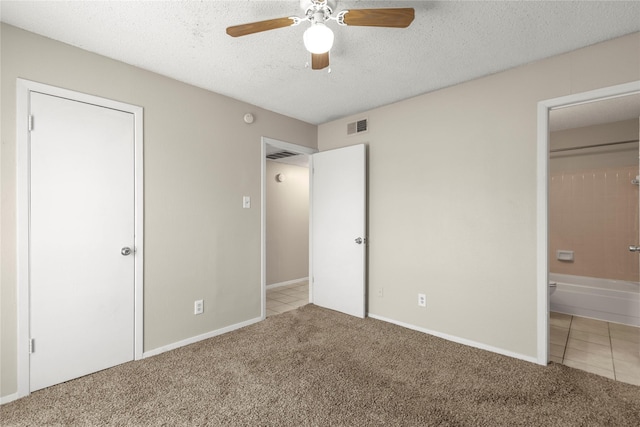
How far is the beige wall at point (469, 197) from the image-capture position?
2416 mm

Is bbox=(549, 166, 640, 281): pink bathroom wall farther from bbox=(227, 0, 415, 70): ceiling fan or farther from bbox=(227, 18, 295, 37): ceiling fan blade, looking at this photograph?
bbox=(227, 18, 295, 37): ceiling fan blade

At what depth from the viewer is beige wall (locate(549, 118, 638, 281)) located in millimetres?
3736

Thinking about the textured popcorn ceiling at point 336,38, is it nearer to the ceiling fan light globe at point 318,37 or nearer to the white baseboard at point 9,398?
the ceiling fan light globe at point 318,37

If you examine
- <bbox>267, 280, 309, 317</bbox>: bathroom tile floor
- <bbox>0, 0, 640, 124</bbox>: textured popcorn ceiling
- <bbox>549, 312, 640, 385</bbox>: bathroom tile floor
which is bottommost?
<bbox>267, 280, 309, 317</bbox>: bathroom tile floor

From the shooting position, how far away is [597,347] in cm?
269

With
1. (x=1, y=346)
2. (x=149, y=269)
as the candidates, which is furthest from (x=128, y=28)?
(x=1, y=346)

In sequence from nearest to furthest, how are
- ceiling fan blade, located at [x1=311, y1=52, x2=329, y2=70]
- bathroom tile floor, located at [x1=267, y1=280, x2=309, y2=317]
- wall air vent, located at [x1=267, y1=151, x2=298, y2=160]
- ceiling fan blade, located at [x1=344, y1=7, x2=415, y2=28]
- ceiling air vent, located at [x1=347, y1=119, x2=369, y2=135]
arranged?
ceiling fan blade, located at [x1=344, y1=7, x2=415, y2=28]
ceiling fan blade, located at [x1=311, y1=52, x2=329, y2=70]
ceiling air vent, located at [x1=347, y1=119, x2=369, y2=135]
bathroom tile floor, located at [x1=267, y1=280, x2=309, y2=317]
wall air vent, located at [x1=267, y1=151, x2=298, y2=160]

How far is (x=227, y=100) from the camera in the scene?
3.09 meters

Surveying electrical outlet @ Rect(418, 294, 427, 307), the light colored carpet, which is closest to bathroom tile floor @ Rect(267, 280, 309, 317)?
the light colored carpet

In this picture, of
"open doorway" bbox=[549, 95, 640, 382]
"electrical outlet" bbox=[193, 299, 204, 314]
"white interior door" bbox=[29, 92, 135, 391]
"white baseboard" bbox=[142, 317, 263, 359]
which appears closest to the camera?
"white interior door" bbox=[29, 92, 135, 391]

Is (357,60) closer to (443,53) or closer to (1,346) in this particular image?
(443,53)

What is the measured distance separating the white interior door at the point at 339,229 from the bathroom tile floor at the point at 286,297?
1.16 ft

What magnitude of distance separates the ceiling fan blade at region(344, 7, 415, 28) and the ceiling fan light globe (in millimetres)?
130

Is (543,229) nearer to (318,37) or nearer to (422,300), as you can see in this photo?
(422,300)
